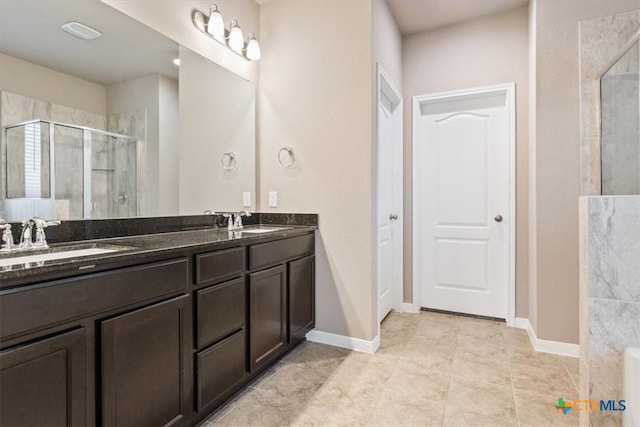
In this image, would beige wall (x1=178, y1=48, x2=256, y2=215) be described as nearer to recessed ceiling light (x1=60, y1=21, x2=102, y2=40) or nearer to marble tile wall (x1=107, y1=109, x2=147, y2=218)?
marble tile wall (x1=107, y1=109, x2=147, y2=218)

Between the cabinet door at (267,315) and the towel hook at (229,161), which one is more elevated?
the towel hook at (229,161)

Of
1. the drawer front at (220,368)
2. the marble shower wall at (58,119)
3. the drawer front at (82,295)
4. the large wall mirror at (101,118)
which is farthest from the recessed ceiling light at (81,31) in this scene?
the drawer front at (220,368)

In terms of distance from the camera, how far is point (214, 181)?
247 cm

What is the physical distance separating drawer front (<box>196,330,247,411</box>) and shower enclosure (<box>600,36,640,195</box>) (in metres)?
2.30

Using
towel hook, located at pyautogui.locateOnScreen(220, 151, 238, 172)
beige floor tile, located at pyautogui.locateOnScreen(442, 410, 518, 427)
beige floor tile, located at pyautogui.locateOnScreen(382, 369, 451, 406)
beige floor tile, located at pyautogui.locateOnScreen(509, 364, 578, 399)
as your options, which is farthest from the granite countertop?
beige floor tile, located at pyautogui.locateOnScreen(509, 364, 578, 399)

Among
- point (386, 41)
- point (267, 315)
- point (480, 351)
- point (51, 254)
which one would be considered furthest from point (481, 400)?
point (386, 41)

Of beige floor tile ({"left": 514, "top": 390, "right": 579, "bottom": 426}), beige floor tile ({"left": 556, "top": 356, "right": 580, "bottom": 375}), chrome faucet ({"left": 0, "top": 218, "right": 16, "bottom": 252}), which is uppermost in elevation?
chrome faucet ({"left": 0, "top": 218, "right": 16, "bottom": 252})

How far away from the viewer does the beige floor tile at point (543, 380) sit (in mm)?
1890

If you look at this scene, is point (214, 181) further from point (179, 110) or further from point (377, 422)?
point (377, 422)

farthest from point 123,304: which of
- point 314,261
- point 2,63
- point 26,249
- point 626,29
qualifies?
point 626,29

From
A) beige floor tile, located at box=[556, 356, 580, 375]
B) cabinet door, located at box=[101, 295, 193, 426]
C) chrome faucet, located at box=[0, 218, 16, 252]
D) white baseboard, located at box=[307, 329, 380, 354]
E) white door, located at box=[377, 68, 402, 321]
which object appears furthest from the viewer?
white door, located at box=[377, 68, 402, 321]

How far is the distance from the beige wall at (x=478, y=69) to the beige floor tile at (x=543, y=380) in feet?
2.78

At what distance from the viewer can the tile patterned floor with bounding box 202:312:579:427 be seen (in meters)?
1.65

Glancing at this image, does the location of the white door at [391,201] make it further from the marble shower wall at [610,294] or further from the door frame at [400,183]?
the marble shower wall at [610,294]
